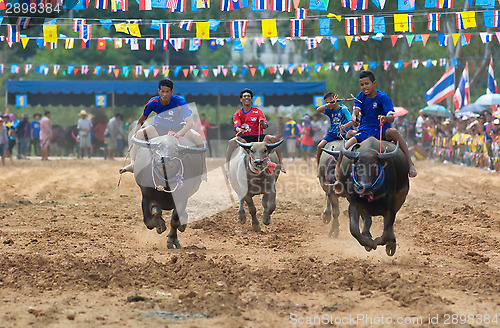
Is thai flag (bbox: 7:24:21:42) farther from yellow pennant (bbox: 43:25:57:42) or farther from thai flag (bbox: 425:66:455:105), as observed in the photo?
thai flag (bbox: 425:66:455:105)

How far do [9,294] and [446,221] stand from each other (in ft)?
27.0

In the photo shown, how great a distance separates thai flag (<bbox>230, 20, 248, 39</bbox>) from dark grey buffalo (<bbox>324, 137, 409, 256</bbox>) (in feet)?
43.6

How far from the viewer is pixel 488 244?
9438 millimetres

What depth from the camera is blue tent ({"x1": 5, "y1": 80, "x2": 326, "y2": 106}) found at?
32.1 metres

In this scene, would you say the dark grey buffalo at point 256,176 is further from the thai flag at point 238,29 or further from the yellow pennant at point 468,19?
the yellow pennant at point 468,19

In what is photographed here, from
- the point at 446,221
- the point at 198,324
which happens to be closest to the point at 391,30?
the point at 446,221

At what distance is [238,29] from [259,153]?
459 inches

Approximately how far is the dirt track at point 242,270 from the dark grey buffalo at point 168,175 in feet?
1.63

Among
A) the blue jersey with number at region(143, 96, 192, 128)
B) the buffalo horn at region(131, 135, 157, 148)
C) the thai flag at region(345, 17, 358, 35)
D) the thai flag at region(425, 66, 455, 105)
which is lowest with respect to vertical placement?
the buffalo horn at region(131, 135, 157, 148)

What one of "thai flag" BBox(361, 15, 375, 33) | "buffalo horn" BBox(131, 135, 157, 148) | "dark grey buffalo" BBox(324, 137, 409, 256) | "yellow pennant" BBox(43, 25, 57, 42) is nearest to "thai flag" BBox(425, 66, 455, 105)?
"thai flag" BBox(361, 15, 375, 33)

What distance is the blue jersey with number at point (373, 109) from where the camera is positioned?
841 centimetres

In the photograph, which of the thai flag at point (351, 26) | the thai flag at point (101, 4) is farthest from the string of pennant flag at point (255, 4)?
the thai flag at point (351, 26)

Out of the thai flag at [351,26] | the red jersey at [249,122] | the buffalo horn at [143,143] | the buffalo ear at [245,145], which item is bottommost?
the buffalo ear at [245,145]

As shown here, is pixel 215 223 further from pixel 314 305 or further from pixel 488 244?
pixel 314 305
